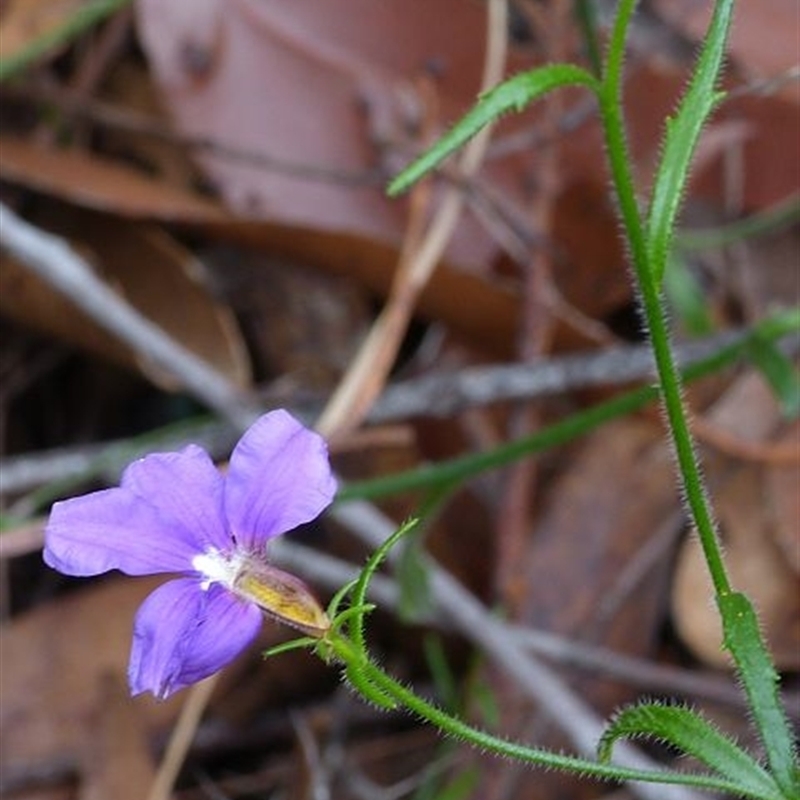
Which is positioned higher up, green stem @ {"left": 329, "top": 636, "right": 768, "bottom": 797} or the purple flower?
the purple flower

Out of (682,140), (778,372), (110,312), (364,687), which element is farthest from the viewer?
(110,312)

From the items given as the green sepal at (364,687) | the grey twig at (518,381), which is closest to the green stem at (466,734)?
the green sepal at (364,687)

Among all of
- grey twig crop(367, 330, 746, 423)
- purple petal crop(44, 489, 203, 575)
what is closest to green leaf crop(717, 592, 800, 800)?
purple petal crop(44, 489, 203, 575)

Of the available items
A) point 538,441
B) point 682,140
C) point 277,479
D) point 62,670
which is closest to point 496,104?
point 682,140

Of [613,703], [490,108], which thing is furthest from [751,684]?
[613,703]

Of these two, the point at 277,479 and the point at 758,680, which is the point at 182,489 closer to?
the point at 277,479

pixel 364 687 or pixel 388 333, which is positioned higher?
pixel 388 333

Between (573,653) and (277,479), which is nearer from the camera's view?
(277,479)

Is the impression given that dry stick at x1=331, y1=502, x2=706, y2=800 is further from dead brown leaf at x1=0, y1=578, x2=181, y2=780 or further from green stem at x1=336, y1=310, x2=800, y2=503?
dead brown leaf at x1=0, y1=578, x2=181, y2=780
